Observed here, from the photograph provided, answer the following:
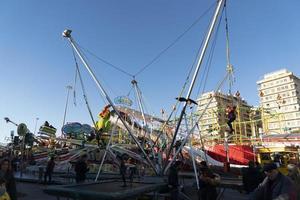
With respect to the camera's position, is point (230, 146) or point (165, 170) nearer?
point (165, 170)

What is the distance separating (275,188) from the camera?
4645 millimetres

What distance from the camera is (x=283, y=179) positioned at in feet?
15.2

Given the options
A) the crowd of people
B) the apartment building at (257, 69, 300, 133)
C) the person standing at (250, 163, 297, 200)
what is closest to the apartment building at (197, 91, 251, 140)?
the crowd of people

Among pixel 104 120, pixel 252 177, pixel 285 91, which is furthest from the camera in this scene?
pixel 285 91

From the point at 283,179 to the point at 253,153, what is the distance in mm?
22952

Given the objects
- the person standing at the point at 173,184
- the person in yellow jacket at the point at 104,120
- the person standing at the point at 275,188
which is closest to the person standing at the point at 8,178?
the person standing at the point at 173,184

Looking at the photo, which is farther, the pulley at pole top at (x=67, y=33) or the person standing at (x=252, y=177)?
the pulley at pole top at (x=67, y=33)

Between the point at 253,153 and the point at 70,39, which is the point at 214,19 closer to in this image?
the point at 70,39

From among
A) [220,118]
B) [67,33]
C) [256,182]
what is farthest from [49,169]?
[220,118]

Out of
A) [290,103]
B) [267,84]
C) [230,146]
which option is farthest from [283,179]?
[267,84]

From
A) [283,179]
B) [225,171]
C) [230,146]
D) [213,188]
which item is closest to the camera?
[283,179]

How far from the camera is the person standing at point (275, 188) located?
174 inches

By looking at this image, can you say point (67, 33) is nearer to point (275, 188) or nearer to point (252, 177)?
point (252, 177)

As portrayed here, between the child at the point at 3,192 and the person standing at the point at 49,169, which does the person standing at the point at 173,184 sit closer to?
the child at the point at 3,192
